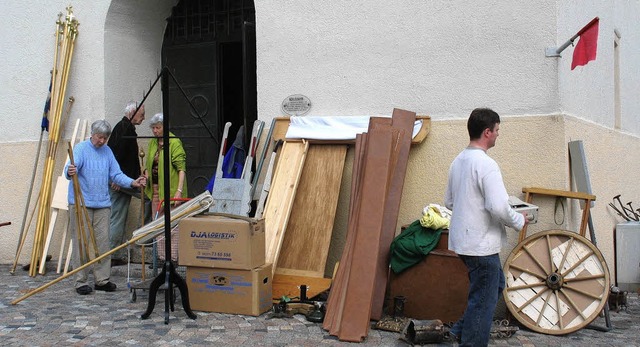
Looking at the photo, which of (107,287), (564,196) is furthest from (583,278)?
(107,287)

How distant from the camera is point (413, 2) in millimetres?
6391

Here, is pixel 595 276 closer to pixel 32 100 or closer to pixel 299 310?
pixel 299 310

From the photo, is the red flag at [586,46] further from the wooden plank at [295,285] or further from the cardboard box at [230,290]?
the cardboard box at [230,290]

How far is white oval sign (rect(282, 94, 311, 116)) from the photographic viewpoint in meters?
6.83

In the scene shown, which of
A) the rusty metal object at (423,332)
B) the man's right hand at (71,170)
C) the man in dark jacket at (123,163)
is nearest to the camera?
the rusty metal object at (423,332)

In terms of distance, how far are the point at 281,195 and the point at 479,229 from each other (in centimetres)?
251

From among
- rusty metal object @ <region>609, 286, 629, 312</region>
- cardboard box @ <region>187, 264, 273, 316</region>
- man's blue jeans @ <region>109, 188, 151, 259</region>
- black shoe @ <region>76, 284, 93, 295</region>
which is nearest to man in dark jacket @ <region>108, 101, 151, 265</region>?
man's blue jeans @ <region>109, 188, 151, 259</region>

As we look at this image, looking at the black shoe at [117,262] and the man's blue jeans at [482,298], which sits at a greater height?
the man's blue jeans at [482,298]

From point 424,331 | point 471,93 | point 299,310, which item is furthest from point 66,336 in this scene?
point 471,93

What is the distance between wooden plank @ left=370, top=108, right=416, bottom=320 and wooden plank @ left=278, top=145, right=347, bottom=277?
2.42ft

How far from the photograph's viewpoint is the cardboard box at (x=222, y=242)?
556cm

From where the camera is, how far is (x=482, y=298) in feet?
14.2

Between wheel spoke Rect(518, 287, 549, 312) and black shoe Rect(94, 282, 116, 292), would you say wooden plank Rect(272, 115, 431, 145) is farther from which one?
black shoe Rect(94, 282, 116, 292)

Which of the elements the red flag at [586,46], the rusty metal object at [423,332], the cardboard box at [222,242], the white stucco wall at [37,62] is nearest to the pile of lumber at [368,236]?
the rusty metal object at [423,332]
